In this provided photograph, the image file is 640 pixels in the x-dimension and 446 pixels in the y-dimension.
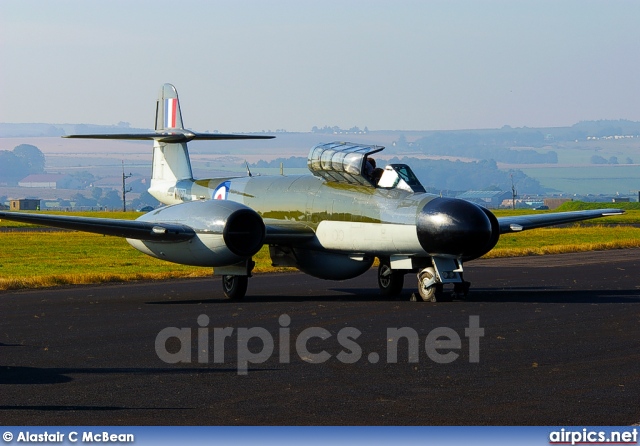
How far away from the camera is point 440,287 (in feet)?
73.4

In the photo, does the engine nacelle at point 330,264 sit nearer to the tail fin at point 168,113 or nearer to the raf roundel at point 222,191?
the raf roundel at point 222,191

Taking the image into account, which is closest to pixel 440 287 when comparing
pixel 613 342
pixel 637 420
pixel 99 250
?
pixel 613 342

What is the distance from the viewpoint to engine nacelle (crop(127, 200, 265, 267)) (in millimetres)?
22906

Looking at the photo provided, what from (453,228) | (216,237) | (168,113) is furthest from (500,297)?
(168,113)

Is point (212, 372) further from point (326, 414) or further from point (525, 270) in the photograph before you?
point (525, 270)

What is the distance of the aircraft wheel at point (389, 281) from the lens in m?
24.2

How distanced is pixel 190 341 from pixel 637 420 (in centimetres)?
773

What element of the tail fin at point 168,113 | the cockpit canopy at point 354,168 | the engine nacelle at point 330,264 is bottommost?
the engine nacelle at point 330,264

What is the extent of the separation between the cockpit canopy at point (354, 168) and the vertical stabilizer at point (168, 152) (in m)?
6.70

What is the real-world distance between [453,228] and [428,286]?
65.0 inches

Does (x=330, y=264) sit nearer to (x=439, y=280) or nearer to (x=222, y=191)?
(x=439, y=280)

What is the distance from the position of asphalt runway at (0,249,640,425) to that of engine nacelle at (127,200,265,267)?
97 centimetres

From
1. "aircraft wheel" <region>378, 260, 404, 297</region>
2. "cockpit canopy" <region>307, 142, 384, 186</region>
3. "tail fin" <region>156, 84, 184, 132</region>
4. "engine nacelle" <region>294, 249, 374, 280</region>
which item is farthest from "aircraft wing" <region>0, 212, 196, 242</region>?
"tail fin" <region>156, 84, 184, 132</region>

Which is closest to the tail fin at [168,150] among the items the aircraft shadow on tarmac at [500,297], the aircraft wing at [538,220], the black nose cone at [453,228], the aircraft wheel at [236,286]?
the aircraft shadow on tarmac at [500,297]
